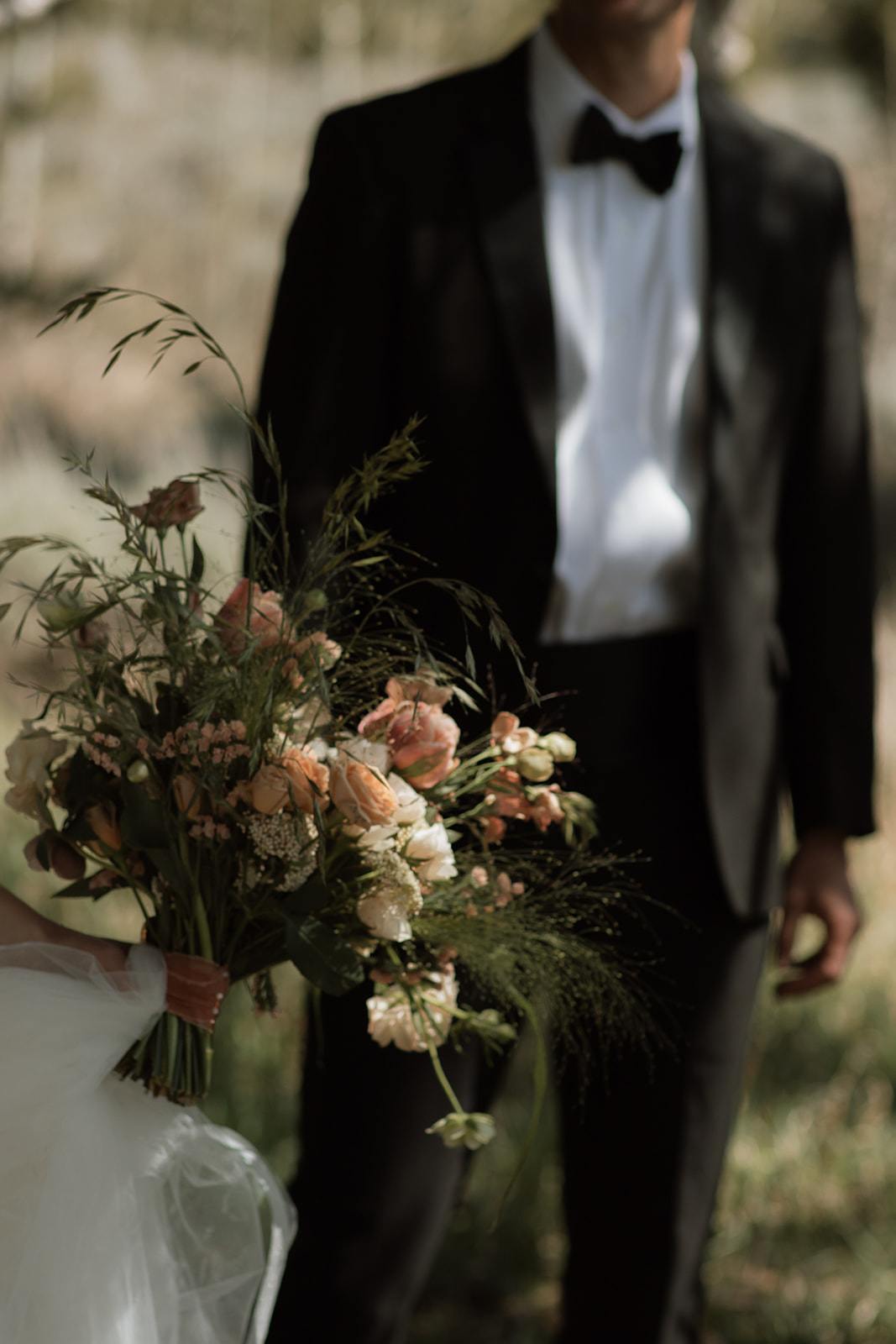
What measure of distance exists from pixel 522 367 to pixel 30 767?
0.86m

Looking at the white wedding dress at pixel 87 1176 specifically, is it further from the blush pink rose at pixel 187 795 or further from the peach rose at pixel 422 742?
the peach rose at pixel 422 742

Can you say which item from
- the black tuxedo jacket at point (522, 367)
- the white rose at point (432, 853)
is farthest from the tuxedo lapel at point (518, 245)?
the white rose at point (432, 853)

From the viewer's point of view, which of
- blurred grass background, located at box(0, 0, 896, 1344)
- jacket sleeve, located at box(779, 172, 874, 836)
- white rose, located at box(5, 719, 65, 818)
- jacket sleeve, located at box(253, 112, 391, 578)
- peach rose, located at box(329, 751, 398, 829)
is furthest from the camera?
blurred grass background, located at box(0, 0, 896, 1344)

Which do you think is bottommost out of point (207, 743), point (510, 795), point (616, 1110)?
point (616, 1110)

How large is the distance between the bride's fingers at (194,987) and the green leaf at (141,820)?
0.33 feet

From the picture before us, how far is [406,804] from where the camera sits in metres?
0.98

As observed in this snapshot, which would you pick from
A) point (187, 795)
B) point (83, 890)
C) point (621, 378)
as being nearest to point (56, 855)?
point (83, 890)

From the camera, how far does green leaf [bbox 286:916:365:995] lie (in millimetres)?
979

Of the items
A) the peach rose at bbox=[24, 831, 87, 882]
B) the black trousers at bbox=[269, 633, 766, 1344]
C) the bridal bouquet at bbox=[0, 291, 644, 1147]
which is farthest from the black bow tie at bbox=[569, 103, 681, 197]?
the peach rose at bbox=[24, 831, 87, 882]

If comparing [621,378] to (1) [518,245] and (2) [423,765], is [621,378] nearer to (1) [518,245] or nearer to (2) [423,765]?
(1) [518,245]

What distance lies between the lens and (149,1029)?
106cm

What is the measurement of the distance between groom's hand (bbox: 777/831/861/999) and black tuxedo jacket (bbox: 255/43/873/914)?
0.43 feet

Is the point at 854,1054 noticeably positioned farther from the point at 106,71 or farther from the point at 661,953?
the point at 106,71

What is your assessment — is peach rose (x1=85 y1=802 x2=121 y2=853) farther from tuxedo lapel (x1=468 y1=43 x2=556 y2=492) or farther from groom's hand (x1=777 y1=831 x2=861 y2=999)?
groom's hand (x1=777 y1=831 x2=861 y2=999)
